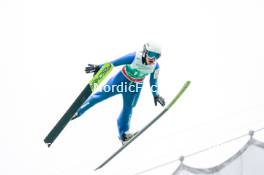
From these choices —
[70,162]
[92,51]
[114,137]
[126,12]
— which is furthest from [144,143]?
[126,12]

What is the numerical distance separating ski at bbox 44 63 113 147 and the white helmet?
0.88 ft

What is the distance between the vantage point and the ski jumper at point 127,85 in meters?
3.90

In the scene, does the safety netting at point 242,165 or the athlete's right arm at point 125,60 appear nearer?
the safety netting at point 242,165

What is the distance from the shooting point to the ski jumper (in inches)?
154

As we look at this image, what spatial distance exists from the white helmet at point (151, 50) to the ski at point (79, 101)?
0.88 feet

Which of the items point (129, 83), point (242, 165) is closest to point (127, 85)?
point (129, 83)

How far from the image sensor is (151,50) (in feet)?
12.5

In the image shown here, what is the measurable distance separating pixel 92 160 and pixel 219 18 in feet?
A: 6.28

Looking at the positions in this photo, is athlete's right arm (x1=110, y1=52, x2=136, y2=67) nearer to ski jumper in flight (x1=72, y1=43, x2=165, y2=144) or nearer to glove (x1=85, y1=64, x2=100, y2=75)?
ski jumper in flight (x1=72, y1=43, x2=165, y2=144)

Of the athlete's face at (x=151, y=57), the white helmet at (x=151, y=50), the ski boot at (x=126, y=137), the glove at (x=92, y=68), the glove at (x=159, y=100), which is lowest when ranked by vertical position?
the ski boot at (x=126, y=137)

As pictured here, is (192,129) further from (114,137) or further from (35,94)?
(35,94)

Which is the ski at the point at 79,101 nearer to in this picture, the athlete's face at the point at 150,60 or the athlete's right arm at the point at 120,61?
the athlete's right arm at the point at 120,61

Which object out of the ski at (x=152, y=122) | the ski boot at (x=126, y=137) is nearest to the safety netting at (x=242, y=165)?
the ski at (x=152, y=122)

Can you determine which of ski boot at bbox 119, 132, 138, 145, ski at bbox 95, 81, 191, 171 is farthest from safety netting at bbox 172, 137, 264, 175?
ski boot at bbox 119, 132, 138, 145
